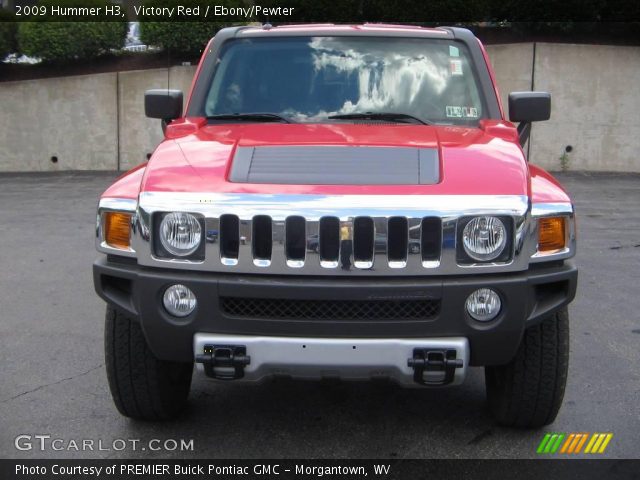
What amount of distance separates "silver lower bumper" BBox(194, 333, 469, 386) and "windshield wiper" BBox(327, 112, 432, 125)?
4.76ft

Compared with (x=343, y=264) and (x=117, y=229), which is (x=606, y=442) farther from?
(x=117, y=229)

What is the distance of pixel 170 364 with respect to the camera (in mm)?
3908

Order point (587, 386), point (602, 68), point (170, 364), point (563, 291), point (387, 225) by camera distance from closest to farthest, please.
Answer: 1. point (387, 225)
2. point (563, 291)
3. point (170, 364)
4. point (587, 386)
5. point (602, 68)

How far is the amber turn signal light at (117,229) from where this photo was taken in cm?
351

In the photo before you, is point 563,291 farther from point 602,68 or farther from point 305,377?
point 602,68

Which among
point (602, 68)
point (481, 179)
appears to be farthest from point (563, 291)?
point (602, 68)

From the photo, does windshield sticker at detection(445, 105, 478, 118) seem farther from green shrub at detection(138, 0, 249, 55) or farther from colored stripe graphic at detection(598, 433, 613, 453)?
green shrub at detection(138, 0, 249, 55)

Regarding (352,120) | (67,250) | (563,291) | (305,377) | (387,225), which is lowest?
(67,250)

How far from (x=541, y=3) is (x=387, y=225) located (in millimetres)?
13824

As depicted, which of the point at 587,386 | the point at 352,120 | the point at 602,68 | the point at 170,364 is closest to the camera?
the point at 170,364

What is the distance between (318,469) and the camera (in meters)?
3.65

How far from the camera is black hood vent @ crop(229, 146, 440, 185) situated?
3379 mm

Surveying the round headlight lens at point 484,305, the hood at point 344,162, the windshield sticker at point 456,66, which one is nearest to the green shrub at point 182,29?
the windshield sticker at point 456,66

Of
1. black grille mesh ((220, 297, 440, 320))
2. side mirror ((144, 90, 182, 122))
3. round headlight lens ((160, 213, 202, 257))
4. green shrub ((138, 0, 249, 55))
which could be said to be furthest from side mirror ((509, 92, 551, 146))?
green shrub ((138, 0, 249, 55))
